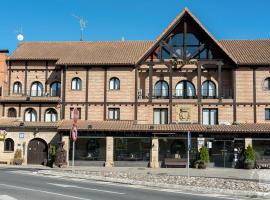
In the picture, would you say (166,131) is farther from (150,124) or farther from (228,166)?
(228,166)

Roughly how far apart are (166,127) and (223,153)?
522 centimetres

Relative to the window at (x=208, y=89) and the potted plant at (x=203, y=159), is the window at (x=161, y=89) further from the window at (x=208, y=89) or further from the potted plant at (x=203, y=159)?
the potted plant at (x=203, y=159)

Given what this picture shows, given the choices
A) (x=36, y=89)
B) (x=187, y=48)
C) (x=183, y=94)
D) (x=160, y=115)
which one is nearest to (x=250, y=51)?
(x=187, y=48)

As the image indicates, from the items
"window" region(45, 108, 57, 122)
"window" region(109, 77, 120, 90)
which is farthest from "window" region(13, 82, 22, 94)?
"window" region(109, 77, 120, 90)

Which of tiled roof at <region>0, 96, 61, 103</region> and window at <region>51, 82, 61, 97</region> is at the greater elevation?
window at <region>51, 82, 61, 97</region>

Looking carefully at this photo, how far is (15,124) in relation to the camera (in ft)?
136

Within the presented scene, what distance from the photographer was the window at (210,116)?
40812 millimetres

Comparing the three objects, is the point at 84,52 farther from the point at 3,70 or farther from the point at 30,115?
the point at 3,70

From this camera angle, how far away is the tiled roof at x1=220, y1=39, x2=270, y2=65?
133 feet

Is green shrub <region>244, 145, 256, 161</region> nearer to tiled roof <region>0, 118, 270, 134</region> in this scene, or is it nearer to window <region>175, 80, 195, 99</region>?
tiled roof <region>0, 118, 270, 134</region>

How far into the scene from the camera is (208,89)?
41.7 metres

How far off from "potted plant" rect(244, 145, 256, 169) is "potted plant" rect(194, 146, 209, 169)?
3101mm

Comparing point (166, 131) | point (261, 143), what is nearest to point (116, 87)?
point (166, 131)

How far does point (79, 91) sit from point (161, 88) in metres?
7.46
